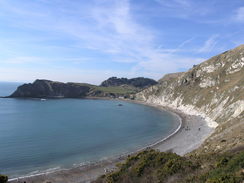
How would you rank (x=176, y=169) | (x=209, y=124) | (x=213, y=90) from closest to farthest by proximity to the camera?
(x=176, y=169), (x=209, y=124), (x=213, y=90)

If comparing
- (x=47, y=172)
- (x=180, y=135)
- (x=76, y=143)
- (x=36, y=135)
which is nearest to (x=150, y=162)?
(x=47, y=172)

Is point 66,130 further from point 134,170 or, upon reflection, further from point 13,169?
point 134,170

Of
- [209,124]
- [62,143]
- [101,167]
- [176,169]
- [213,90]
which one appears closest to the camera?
[176,169]

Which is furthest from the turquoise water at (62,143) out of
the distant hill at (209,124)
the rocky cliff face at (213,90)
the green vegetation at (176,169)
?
the green vegetation at (176,169)

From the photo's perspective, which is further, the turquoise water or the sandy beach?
the turquoise water

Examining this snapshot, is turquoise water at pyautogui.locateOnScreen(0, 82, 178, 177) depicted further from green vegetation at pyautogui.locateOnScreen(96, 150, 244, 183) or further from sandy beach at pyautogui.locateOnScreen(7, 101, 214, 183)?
green vegetation at pyautogui.locateOnScreen(96, 150, 244, 183)

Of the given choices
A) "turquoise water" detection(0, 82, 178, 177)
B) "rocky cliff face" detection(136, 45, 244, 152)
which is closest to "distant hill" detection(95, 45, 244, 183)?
"rocky cliff face" detection(136, 45, 244, 152)

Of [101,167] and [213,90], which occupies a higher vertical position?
[213,90]

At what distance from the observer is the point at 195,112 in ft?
347

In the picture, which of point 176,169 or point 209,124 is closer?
point 176,169

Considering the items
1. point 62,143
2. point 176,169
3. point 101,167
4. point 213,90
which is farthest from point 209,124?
point 176,169

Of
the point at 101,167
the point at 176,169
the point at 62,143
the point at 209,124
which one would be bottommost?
the point at 101,167

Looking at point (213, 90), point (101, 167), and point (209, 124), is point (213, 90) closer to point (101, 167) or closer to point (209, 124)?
point (209, 124)

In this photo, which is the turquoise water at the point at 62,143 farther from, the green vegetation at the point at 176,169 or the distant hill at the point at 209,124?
the green vegetation at the point at 176,169
